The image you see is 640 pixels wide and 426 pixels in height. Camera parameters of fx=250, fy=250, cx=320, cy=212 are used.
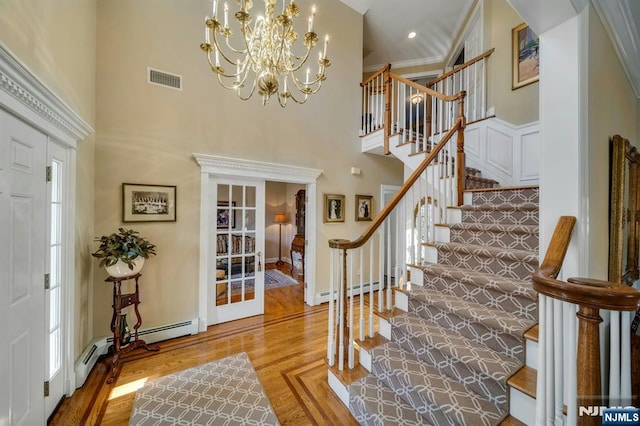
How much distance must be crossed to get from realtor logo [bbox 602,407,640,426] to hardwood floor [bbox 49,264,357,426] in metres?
1.40

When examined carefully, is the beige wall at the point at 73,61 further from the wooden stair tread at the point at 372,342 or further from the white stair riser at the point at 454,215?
the white stair riser at the point at 454,215

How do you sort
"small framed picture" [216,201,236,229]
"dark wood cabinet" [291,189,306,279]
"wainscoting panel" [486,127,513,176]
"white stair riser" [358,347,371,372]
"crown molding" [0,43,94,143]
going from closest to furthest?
"crown molding" [0,43,94,143] → "white stair riser" [358,347,371,372] → "small framed picture" [216,201,236,229] → "wainscoting panel" [486,127,513,176] → "dark wood cabinet" [291,189,306,279]

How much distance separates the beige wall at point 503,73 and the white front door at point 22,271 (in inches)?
214

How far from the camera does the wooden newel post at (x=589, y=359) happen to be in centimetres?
87

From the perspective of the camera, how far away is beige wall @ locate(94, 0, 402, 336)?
265cm

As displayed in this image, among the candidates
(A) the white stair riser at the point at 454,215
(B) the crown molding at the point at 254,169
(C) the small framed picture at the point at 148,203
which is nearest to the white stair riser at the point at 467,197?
(A) the white stair riser at the point at 454,215

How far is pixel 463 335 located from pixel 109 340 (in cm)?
341

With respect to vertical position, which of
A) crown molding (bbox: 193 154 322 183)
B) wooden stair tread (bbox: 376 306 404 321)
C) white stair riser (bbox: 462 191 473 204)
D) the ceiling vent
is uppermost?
the ceiling vent

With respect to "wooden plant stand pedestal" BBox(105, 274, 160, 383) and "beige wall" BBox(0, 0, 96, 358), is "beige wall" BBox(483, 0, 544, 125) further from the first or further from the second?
"wooden plant stand pedestal" BBox(105, 274, 160, 383)

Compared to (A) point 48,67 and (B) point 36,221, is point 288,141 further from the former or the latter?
(B) point 36,221

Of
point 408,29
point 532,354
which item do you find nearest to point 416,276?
point 532,354

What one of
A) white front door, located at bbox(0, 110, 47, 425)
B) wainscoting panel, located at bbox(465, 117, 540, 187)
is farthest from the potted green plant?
wainscoting panel, located at bbox(465, 117, 540, 187)

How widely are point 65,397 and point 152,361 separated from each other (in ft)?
2.04

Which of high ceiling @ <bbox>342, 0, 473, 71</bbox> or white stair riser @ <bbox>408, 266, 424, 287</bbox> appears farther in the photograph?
high ceiling @ <bbox>342, 0, 473, 71</bbox>
